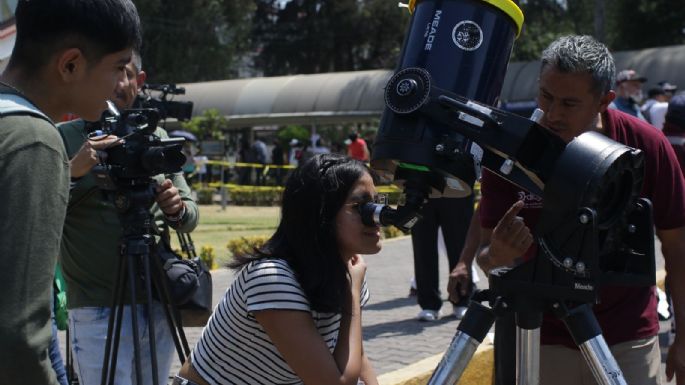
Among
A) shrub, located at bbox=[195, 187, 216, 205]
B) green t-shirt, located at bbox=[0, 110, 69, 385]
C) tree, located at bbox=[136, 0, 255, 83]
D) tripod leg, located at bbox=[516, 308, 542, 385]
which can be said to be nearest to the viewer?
green t-shirt, located at bbox=[0, 110, 69, 385]

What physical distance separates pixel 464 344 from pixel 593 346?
12.0 inches

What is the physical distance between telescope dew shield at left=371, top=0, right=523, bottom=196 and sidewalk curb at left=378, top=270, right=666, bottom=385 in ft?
7.27

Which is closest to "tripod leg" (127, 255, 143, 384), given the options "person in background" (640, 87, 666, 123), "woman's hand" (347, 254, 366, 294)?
"woman's hand" (347, 254, 366, 294)

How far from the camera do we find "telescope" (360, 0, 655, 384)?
6.72ft

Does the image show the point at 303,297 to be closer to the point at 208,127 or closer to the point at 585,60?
the point at 585,60

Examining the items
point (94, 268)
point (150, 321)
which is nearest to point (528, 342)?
point (150, 321)

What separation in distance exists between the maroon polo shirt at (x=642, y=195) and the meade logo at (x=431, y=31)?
63 centimetres

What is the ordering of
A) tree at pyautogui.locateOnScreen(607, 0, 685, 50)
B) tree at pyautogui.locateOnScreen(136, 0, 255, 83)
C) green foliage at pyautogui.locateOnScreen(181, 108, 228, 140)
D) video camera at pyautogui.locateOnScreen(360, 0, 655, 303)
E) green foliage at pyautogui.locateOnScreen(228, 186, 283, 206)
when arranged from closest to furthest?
video camera at pyautogui.locateOnScreen(360, 0, 655, 303)
green foliage at pyautogui.locateOnScreen(228, 186, 283, 206)
green foliage at pyautogui.locateOnScreen(181, 108, 228, 140)
tree at pyautogui.locateOnScreen(607, 0, 685, 50)
tree at pyautogui.locateOnScreen(136, 0, 255, 83)

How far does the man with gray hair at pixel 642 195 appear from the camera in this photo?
2.91 metres

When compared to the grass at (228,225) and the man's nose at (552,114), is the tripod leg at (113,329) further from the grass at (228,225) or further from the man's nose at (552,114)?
the grass at (228,225)

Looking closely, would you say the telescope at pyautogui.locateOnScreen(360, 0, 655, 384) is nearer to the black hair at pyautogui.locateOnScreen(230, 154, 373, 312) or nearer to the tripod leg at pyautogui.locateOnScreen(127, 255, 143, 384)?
the black hair at pyautogui.locateOnScreen(230, 154, 373, 312)

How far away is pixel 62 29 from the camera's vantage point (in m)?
1.64

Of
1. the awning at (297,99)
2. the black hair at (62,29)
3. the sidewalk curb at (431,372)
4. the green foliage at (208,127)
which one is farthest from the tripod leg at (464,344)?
the green foliage at (208,127)

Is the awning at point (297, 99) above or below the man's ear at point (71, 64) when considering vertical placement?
below
